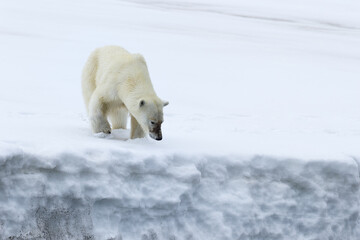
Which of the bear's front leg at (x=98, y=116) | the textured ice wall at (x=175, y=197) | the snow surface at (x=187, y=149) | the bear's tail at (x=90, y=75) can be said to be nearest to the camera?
the textured ice wall at (x=175, y=197)

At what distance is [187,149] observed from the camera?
409cm

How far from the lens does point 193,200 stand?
3.96 metres

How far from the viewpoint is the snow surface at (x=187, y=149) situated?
3.51m

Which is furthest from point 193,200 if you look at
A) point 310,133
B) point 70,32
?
point 70,32

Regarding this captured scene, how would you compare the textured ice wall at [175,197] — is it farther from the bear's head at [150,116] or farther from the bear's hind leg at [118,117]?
the bear's hind leg at [118,117]

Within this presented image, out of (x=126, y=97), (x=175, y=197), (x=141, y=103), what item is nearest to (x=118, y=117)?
(x=126, y=97)

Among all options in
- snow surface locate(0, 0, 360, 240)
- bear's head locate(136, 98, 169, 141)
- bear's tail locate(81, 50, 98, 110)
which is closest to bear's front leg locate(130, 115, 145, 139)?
snow surface locate(0, 0, 360, 240)

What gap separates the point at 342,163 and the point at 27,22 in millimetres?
8898

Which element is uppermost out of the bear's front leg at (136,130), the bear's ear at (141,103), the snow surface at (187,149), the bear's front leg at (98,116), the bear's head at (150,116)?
the bear's ear at (141,103)

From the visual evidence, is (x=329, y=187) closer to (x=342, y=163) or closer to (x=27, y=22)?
(x=342, y=163)

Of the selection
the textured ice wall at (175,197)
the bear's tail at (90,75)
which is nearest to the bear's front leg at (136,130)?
the textured ice wall at (175,197)

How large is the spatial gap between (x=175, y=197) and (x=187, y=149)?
1.39ft

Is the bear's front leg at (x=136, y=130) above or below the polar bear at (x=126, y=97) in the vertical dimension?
below

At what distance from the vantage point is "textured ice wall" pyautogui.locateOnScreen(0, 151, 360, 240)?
340 cm
